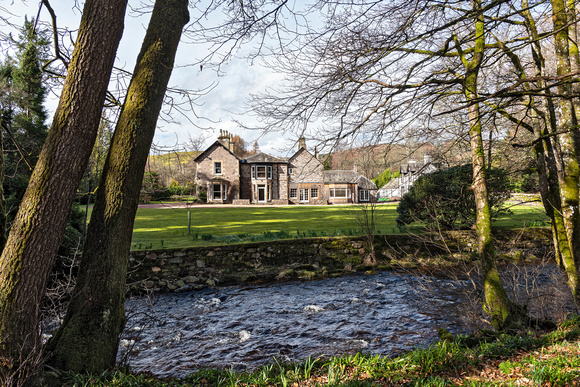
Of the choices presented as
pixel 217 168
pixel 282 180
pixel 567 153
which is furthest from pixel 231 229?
pixel 282 180

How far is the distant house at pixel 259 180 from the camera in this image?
125 ft

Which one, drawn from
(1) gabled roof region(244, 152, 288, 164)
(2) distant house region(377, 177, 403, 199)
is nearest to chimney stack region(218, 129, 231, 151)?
(1) gabled roof region(244, 152, 288, 164)

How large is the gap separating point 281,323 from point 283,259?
5.00 meters

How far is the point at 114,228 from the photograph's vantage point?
3.51 m

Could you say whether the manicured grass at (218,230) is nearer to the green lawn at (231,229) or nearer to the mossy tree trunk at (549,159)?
the green lawn at (231,229)

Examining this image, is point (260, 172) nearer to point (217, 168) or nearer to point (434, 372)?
point (217, 168)

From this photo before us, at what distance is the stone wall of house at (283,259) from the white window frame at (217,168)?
2738 centimetres

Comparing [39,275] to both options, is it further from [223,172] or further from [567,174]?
[223,172]

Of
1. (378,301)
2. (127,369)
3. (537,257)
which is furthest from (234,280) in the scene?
(537,257)

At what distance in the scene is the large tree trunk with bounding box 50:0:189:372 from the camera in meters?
3.36

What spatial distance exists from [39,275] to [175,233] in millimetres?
12477

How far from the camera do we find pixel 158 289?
32.2 feet

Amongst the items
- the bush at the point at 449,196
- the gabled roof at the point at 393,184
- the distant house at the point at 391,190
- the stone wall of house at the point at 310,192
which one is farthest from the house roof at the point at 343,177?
the bush at the point at 449,196

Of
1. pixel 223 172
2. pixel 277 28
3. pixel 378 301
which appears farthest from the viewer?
pixel 223 172
